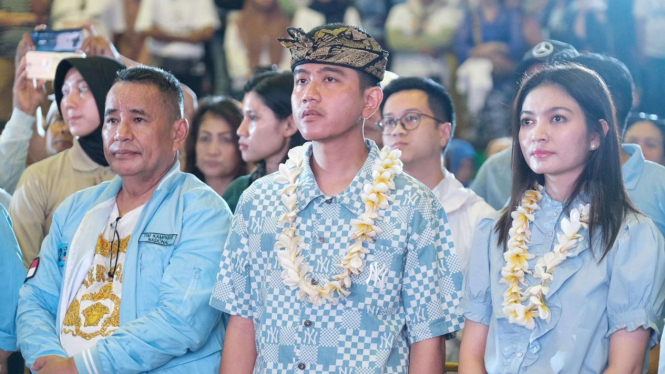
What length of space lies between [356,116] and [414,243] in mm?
467

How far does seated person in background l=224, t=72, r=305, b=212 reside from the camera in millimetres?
4297

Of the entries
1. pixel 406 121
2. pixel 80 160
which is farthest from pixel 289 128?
pixel 80 160

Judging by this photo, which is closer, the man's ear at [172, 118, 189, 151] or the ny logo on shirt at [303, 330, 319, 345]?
the ny logo on shirt at [303, 330, 319, 345]

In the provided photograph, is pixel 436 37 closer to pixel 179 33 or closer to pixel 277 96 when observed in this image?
pixel 179 33

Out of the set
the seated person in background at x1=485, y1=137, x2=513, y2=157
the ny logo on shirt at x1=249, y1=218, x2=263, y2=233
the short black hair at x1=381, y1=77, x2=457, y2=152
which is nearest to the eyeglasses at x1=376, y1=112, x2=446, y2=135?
the short black hair at x1=381, y1=77, x2=457, y2=152

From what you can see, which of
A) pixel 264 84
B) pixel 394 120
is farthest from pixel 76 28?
pixel 394 120

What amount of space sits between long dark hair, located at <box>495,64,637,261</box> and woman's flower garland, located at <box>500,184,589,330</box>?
49 mm

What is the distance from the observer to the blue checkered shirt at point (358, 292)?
277cm

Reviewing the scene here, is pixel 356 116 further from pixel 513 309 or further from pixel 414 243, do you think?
pixel 513 309

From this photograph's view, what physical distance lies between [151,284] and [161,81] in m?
0.78

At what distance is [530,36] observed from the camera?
274 inches

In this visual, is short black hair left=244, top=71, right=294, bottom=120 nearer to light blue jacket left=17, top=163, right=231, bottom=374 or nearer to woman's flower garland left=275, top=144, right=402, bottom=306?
light blue jacket left=17, top=163, right=231, bottom=374

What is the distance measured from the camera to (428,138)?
4.27 meters

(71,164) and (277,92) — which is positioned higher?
(277,92)
